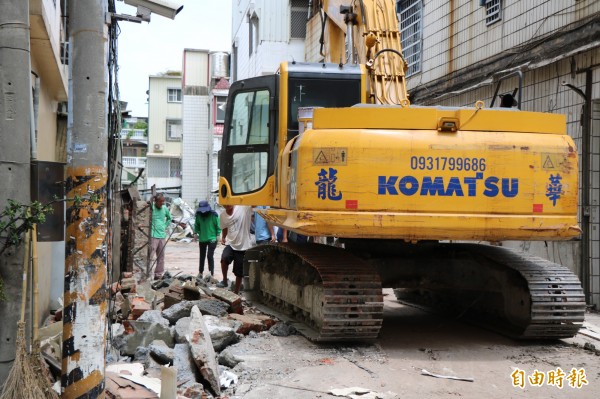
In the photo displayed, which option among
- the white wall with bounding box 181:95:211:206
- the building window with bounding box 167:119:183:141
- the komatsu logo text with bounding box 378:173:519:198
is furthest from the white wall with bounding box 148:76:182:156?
the komatsu logo text with bounding box 378:173:519:198

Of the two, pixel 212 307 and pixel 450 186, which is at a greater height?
pixel 450 186

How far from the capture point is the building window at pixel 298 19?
2538 cm

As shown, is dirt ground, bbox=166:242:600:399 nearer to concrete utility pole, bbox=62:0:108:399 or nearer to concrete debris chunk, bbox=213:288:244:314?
concrete debris chunk, bbox=213:288:244:314

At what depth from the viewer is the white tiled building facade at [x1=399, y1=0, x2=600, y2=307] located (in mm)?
10016

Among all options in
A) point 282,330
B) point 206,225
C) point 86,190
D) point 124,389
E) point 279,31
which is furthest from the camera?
point 279,31

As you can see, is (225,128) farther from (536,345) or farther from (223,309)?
(536,345)

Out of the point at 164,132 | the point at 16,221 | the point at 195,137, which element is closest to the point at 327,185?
the point at 16,221

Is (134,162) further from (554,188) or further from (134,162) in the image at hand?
(554,188)

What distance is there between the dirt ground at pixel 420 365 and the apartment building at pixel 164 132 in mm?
45570

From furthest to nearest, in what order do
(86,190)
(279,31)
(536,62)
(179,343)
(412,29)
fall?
(279,31) → (412,29) → (536,62) → (179,343) → (86,190)

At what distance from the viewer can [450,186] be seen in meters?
6.94

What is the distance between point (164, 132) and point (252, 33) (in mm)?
26878

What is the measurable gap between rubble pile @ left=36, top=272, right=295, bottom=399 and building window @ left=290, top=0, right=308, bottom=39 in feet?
57.0

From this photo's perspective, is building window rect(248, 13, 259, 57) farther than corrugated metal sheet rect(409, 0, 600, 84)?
Yes
